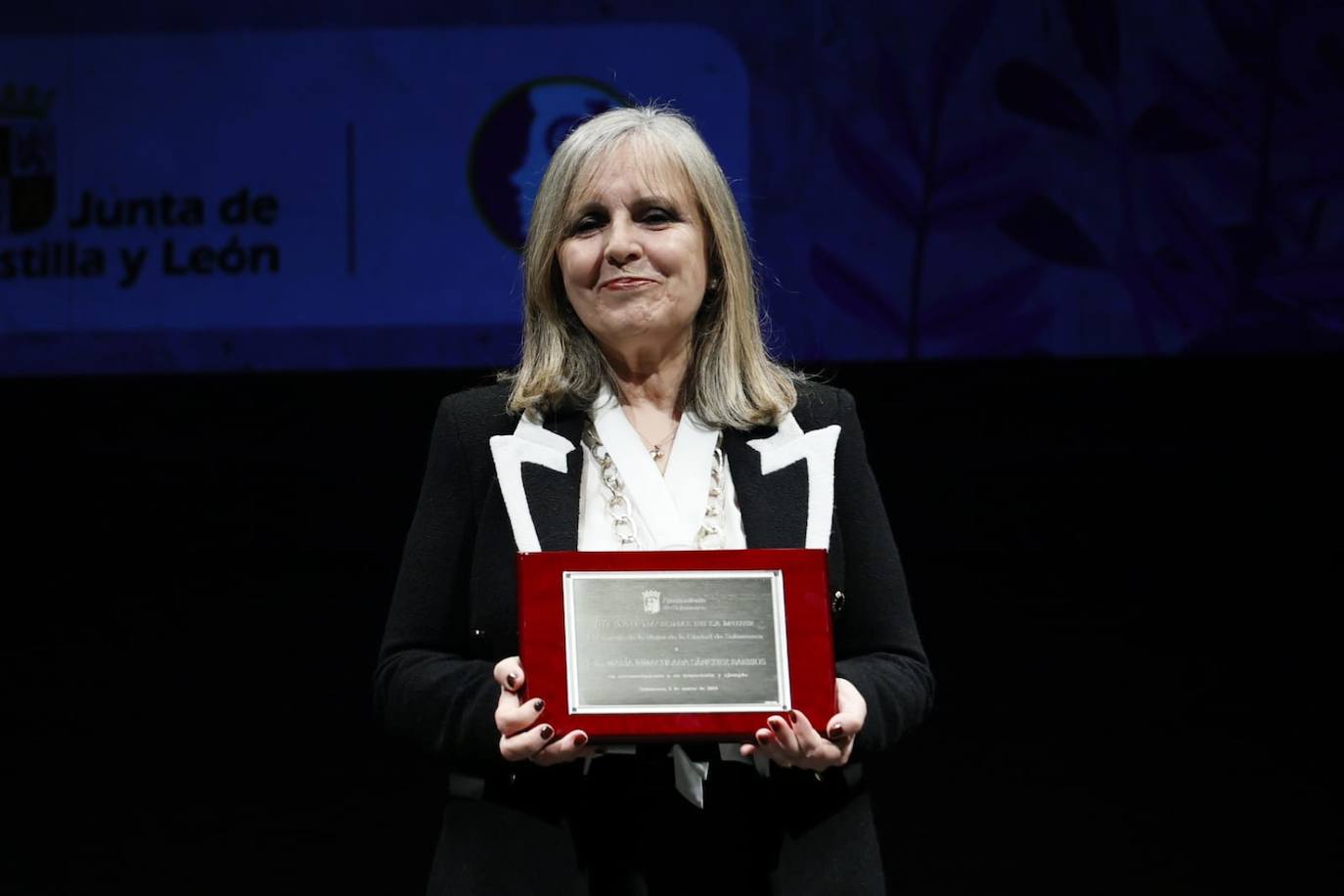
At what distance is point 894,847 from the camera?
8.98 ft

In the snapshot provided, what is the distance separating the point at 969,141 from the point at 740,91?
428mm

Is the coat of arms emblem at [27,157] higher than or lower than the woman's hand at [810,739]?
higher

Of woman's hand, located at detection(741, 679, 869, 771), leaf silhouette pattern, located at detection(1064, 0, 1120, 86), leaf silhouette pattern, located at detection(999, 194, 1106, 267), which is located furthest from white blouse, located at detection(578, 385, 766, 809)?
leaf silhouette pattern, located at detection(1064, 0, 1120, 86)

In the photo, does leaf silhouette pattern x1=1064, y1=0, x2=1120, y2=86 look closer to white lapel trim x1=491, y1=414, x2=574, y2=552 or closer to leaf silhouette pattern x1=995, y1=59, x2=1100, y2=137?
leaf silhouette pattern x1=995, y1=59, x2=1100, y2=137

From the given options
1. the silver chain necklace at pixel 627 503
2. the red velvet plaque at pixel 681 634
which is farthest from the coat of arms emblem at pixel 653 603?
the silver chain necklace at pixel 627 503

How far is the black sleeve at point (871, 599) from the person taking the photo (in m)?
1.45

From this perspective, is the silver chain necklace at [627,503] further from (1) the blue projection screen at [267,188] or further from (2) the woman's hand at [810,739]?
(1) the blue projection screen at [267,188]

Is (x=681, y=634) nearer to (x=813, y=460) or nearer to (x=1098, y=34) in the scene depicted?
(x=813, y=460)

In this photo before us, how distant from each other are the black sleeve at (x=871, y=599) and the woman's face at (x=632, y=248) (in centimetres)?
23

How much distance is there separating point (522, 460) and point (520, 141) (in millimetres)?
1437

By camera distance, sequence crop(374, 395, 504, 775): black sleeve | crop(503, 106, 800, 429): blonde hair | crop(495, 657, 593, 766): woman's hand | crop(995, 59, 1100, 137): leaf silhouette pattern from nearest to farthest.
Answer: crop(495, 657, 593, 766): woman's hand, crop(374, 395, 504, 775): black sleeve, crop(503, 106, 800, 429): blonde hair, crop(995, 59, 1100, 137): leaf silhouette pattern

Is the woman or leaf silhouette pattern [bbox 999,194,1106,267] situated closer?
the woman

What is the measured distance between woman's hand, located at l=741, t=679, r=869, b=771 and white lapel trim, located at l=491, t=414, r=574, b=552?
28cm

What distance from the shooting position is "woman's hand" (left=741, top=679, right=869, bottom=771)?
50.2 inches
